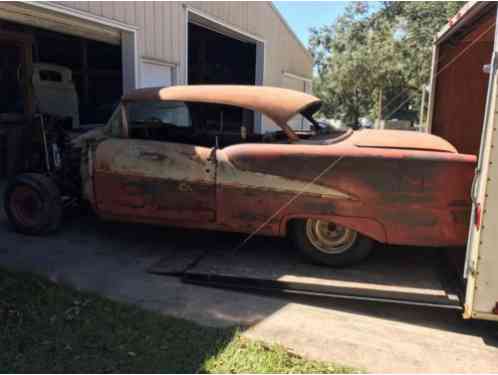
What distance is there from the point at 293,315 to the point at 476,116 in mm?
3214

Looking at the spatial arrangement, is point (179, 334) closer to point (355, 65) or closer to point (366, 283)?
point (366, 283)

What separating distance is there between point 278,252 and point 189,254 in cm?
95

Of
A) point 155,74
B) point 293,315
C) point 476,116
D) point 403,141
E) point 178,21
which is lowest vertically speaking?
point 293,315

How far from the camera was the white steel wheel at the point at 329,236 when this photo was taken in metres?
4.26

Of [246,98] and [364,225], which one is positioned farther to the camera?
[246,98]

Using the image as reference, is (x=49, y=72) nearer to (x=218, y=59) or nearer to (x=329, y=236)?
(x=218, y=59)

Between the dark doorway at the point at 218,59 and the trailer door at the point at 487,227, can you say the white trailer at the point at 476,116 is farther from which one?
the dark doorway at the point at 218,59

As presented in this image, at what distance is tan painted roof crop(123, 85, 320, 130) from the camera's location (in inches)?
179

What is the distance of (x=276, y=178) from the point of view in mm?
4191

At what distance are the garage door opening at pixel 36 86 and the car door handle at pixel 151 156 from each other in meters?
2.00

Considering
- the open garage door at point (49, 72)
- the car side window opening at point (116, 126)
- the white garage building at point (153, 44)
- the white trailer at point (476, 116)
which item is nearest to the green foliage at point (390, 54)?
the white garage building at point (153, 44)

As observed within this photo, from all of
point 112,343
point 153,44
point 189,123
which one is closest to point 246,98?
point 189,123

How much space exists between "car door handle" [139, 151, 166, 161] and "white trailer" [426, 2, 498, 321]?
→ 286 centimetres

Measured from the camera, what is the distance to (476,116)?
16.7 ft
